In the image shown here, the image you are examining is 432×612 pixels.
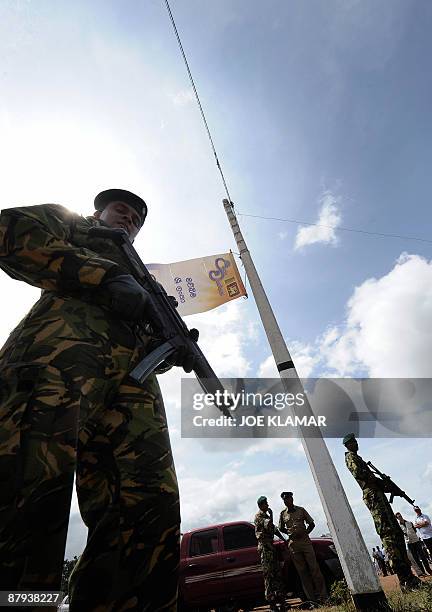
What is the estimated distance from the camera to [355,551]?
388 centimetres

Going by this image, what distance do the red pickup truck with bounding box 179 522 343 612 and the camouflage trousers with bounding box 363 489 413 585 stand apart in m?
1.31

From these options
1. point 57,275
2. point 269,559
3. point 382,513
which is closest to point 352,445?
point 382,513

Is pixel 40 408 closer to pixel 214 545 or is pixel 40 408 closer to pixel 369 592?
pixel 369 592

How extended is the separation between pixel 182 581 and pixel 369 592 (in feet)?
14.5

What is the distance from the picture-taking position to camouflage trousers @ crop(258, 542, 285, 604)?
20.0ft

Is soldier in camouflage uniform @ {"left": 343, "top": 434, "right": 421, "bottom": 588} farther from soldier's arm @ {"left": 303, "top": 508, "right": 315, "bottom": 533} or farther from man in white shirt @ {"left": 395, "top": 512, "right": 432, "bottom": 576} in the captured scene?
man in white shirt @ {"left": 395, "top": 512, "right": 432, "bottom": 576}

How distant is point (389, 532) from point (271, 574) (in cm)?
211

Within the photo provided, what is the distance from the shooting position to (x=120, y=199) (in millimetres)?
2271

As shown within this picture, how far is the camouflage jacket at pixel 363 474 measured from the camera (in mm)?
6043

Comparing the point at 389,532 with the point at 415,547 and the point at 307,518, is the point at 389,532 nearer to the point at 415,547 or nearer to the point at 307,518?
the point at 307,518

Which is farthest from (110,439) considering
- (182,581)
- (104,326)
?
(182,581)

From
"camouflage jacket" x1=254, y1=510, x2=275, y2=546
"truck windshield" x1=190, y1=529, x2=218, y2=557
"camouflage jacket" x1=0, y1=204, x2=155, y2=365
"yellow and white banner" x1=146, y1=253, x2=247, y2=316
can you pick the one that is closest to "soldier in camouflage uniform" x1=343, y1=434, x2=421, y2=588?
"camouflage jacket" x1=254, y1=510, x2=275, y2=546

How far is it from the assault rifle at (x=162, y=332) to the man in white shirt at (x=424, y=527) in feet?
27.6

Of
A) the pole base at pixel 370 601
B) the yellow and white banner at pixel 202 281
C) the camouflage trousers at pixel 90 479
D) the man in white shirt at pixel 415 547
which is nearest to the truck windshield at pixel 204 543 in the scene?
the pole base at pixel 370 601
